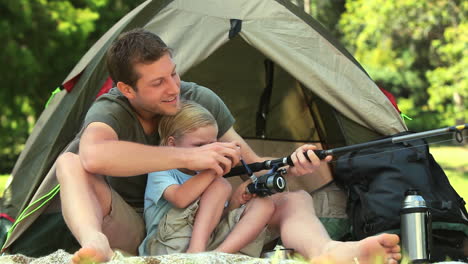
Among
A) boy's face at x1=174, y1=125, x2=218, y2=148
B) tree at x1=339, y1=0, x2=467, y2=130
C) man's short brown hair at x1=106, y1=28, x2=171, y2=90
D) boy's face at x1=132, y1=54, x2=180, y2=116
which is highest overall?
man's short brown hair at x1=106, y1=28, x2=171, y2=90

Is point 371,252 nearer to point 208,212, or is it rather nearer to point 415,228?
point 415,228

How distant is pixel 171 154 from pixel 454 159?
11283 mm

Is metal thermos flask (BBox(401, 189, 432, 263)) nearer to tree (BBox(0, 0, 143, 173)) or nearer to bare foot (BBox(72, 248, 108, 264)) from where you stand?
bare foot (BBox(72, 248, 108, 264))

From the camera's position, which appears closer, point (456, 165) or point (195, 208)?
point (195, 208)

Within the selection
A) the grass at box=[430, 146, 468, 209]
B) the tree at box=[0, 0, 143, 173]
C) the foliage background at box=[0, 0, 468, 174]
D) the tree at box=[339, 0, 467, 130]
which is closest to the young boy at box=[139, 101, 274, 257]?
the grass at box=[430, 146, 468, 209]

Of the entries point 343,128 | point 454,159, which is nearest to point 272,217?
point 343,128

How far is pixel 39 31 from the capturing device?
9219 millimetres

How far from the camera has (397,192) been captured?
10.0ft

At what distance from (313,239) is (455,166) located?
10040 mm

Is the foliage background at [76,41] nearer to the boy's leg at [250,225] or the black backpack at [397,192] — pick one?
the black backpack at [397,192]

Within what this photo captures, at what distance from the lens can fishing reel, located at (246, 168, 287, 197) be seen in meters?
2.70

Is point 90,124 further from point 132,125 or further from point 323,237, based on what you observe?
point 323,237

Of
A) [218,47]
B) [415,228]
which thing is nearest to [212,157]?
[415,228]

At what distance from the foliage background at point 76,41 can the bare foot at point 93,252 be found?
6.86 metres
